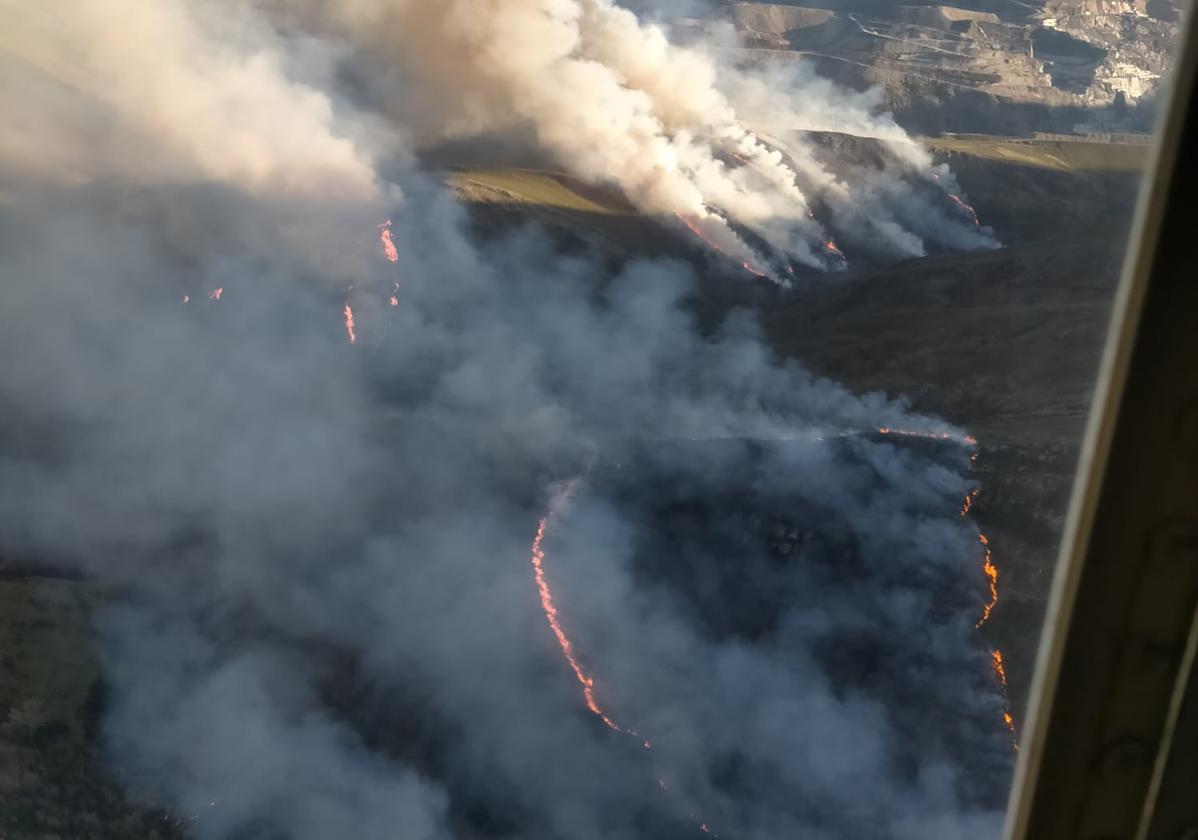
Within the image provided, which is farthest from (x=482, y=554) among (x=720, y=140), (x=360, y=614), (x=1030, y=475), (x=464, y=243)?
(x=720, y=140)

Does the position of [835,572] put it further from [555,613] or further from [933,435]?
[933,435]

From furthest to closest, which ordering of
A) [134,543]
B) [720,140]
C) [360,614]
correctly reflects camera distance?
[720,140] → [134,543] → [360,614]

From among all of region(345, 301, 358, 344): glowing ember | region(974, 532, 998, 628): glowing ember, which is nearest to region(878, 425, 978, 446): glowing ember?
region(974, 532, 998, 628): glowing ember

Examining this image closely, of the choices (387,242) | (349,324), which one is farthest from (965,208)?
(349,324)

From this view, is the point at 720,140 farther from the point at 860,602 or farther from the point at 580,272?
the point at 860,602

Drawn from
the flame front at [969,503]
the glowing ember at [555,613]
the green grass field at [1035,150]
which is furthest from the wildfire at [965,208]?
the glowing ember at [555,613]

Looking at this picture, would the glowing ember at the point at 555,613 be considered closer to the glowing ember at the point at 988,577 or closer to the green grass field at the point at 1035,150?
the glowing ember at the point at 988,577
